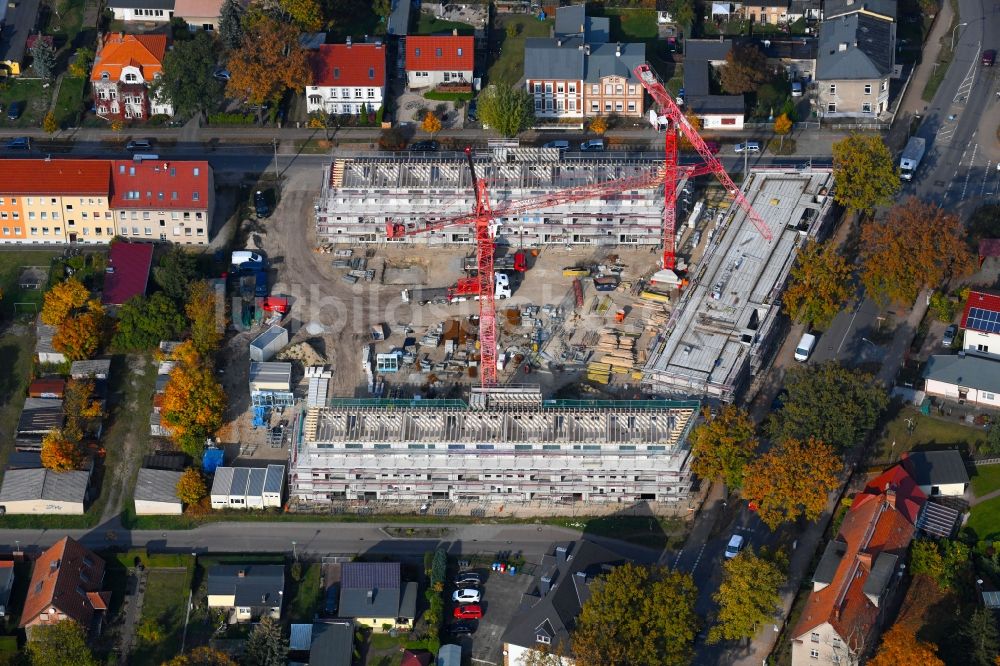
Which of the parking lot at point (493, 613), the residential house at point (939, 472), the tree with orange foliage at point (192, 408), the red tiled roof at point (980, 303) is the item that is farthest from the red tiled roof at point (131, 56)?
the residential house at point (939, 472)

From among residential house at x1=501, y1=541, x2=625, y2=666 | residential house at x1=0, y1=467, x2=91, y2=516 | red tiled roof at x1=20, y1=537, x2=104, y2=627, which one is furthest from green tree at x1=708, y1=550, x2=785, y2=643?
residential house at x1=0, y1=467, x2=91, y2=516

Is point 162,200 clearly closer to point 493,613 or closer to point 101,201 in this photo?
point 101,201

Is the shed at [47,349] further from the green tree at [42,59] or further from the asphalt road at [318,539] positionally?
the green tree at [42,59]

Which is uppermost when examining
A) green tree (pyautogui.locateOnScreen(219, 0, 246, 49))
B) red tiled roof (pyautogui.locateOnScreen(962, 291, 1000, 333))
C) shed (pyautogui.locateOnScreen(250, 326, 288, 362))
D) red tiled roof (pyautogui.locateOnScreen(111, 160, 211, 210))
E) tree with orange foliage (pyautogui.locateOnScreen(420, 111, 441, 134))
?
green tree (pyautogui.locateOnScreen(219, 0, 246, 49))

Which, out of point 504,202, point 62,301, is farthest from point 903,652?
point 62,301

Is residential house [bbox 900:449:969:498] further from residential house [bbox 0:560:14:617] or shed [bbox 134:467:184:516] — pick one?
residential house [bbox 0:560:14:617]

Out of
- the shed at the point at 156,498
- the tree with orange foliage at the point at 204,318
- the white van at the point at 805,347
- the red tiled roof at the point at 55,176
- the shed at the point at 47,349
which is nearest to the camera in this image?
the shed at the point at 156,498

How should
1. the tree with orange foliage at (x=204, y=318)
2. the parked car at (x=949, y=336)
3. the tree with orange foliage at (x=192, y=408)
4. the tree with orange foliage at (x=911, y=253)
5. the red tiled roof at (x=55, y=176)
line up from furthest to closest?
1. the red tiled roof at (x=55, y=176)
2. the tree with orange foliage at (x=204, y=318)
3. the tree with orange foliage at (x=911, y=253)
4. the parked car at (x=949, y=336)
5. the tree with orange foliage at (x=192, y=408)
